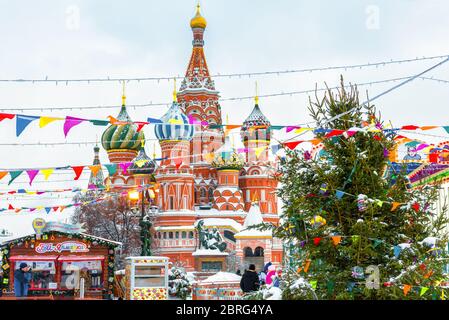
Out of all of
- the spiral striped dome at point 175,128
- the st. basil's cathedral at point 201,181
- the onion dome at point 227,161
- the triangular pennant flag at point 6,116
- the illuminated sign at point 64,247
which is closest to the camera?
the triangular pennant flag at point 6,116

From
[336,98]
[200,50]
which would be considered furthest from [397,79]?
[200,50]

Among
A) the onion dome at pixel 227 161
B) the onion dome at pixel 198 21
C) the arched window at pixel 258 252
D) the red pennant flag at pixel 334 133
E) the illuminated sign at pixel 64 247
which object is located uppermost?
the onion dome at pixel 198 21

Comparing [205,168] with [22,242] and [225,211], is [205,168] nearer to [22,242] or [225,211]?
[225,211]

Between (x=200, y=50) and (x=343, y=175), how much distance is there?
173 feet

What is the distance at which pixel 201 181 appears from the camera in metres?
57.1

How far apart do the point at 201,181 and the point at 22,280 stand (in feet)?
116

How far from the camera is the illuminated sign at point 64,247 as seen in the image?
2328 cm

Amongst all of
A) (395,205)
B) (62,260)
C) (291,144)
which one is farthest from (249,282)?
(62,260)

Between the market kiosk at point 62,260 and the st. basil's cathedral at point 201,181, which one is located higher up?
the st. basil's cathedral at point 201,181

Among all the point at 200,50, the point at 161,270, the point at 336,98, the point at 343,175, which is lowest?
the point at 161,270

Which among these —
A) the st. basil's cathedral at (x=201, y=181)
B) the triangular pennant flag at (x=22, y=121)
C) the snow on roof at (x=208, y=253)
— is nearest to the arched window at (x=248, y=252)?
the st. basil's cathedral at (x=201, y=181)

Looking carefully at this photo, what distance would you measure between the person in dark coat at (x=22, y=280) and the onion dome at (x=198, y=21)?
43226mm

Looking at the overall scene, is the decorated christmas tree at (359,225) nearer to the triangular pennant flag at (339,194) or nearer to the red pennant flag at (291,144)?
the triangular pennant flag at (339,194)

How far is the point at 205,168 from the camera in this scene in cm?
5753
